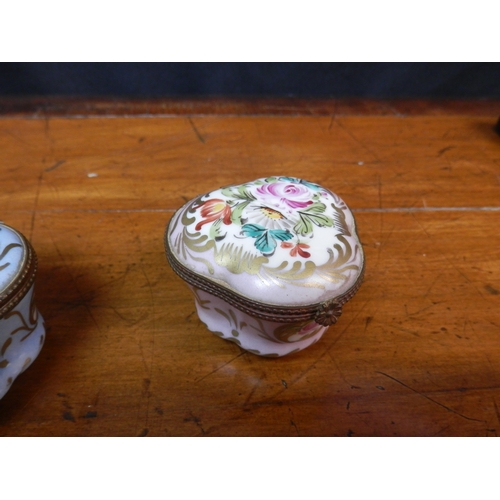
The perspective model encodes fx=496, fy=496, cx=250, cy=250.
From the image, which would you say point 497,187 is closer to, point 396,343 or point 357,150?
point 357,150

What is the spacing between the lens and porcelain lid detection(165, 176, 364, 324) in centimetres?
83

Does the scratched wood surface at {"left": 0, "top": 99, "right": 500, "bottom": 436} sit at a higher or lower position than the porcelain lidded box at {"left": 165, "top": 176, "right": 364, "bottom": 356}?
lower

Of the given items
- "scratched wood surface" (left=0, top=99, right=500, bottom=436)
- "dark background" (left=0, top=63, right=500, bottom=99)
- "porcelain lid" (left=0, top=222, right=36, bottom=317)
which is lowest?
"scratched wood surface" (left=0, top=99, right=500, bottom=436)

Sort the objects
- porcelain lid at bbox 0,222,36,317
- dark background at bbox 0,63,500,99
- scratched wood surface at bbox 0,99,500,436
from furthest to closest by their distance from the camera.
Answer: dark background at bbox 0,63,500,99, scratched wood surface at bbox 0,99,500,436, porcelain lid at bbox 0,222,36,317

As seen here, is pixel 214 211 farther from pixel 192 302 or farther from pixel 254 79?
pixel 254 79

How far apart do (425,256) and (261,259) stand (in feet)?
1.73

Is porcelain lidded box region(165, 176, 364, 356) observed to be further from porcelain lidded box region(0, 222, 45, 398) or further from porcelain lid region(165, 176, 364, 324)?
porcelain lidded box region(0, 222, 45, 398)

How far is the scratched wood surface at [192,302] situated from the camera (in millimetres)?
908

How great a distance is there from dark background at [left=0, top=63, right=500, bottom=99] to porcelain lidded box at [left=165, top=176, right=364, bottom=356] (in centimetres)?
93

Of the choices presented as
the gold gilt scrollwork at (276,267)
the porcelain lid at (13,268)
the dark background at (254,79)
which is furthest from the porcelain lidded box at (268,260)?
the dark background at (254,79)

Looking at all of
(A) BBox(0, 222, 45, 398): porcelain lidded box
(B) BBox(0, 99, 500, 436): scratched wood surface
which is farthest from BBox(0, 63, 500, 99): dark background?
(A) BBox(0, 222, 45, 398): porcelain lidded box

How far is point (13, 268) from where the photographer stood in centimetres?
83

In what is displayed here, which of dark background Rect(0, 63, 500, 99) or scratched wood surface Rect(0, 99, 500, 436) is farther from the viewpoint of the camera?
dark background Rect(0, 63, 500, 99)

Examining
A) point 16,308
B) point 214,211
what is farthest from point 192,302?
point 16,308
